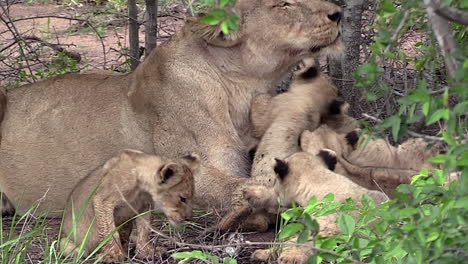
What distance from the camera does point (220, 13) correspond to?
9.64 ft

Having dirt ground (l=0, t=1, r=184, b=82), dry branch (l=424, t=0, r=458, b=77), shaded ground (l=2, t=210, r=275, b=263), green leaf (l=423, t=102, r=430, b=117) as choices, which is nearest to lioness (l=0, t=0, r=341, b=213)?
shaded ground (l=2, t=210, r=275, b=263)

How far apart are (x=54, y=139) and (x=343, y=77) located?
2.00 meters

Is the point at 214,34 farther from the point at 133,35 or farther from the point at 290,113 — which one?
the point at 133,35

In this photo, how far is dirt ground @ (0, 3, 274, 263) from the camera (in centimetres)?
500

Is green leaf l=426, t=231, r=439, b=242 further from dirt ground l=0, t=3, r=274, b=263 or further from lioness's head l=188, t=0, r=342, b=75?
lioness's head l=188, t=0, r=342, b=75

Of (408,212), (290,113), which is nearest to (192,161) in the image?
(290,113)

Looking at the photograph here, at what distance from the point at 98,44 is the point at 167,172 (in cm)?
597

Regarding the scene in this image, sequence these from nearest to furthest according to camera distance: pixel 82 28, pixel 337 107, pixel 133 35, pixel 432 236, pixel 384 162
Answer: pixel 432 236
pixel 384 162
pixel 337 107
pixel 133 35
pixel 82 28

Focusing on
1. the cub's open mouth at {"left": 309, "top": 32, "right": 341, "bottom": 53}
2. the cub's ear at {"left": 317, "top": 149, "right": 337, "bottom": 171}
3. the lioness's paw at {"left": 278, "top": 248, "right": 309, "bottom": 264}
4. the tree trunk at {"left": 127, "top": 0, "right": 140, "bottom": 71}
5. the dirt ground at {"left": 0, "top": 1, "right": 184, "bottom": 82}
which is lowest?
the dirt ground at {"left": 0, "top": 1, "right": 184, "bottom": 82}

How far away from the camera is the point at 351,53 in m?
6.36

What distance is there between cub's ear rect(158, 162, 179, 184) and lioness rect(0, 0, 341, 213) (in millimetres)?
499

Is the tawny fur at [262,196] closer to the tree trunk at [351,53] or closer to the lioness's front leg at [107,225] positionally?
the lioness's front leg at [107,225]

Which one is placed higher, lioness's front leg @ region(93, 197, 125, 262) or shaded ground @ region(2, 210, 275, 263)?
lioness's front leg @ region(93, 197, 125, 262)

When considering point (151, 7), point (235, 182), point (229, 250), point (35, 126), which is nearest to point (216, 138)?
point (235, 182)
